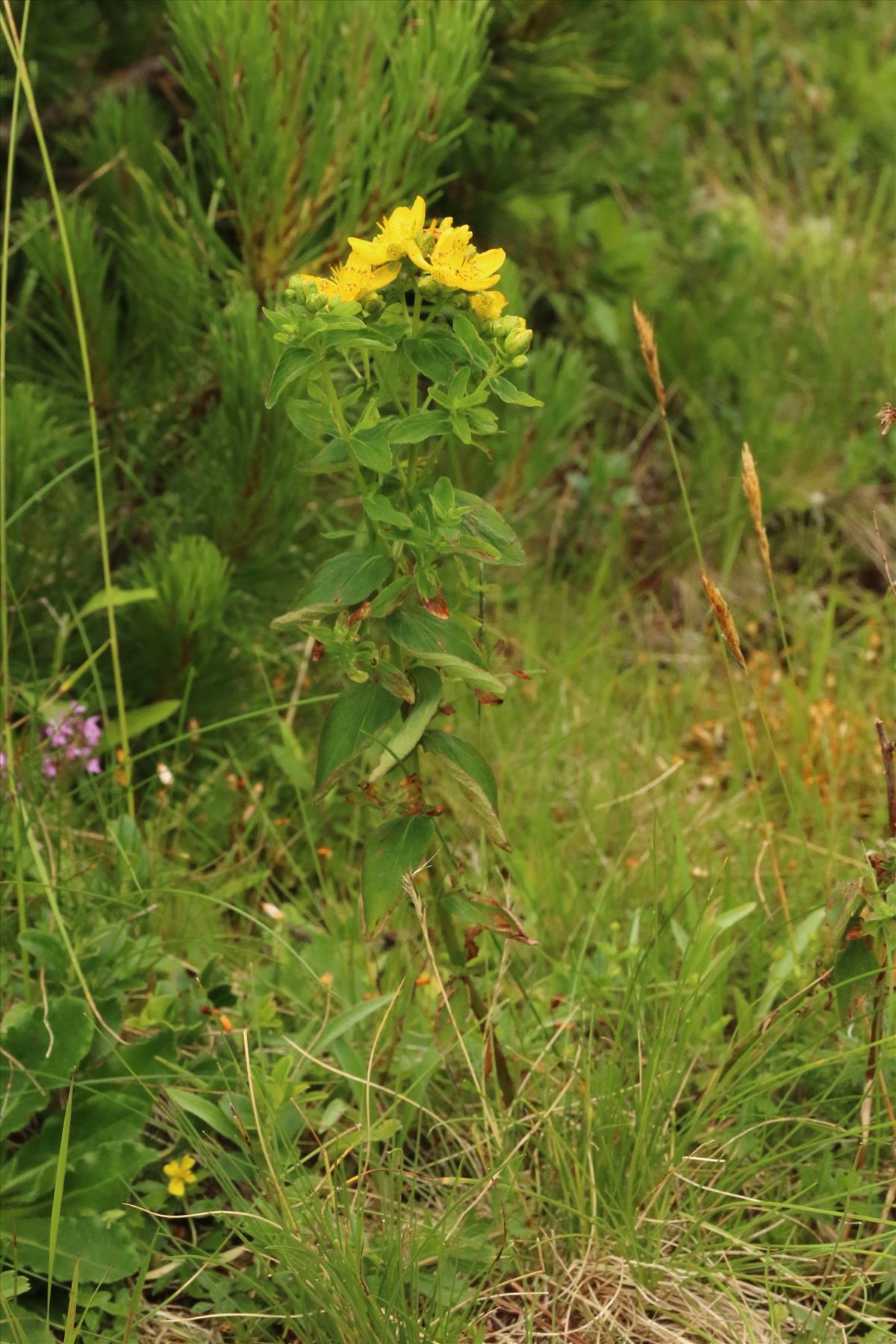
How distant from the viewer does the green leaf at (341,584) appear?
51.8 inches

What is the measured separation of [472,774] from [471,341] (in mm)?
414

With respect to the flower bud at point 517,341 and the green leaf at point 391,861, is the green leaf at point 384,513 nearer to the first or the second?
the flower bud at point 517,341

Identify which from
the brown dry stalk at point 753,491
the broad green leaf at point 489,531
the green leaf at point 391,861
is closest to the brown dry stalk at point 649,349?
the brown dry stalk at point 753,491

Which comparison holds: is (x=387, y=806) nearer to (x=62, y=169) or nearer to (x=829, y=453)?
(x=62, y=169)

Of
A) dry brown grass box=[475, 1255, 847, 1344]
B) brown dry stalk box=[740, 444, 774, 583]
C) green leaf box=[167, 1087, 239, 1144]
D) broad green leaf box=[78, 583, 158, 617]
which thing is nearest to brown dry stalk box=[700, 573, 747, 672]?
brown dry stalk box=[740, 444, 774, 583]

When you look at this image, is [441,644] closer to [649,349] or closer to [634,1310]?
[649,349]

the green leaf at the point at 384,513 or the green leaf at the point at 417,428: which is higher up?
the green leaf at the point at 417,428

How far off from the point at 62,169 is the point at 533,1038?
1980 millimetres

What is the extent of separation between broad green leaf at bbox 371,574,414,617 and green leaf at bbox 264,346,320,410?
20 cm

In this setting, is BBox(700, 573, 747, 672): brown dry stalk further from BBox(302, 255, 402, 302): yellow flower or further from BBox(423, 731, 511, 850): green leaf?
BBox(302, 255, 402, 302): yellow flower

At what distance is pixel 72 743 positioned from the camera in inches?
75.1

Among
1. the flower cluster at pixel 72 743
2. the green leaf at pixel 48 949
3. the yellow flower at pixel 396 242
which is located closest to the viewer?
the yellow flower at pixel 396 242

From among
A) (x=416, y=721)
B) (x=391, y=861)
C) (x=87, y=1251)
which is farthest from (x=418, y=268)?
(x=87, y=1251)

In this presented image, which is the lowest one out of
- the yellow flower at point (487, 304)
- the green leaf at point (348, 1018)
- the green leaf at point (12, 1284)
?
the green leaf at point (12, 1284)
